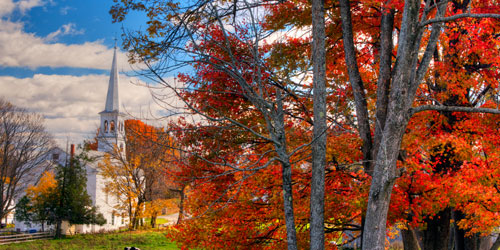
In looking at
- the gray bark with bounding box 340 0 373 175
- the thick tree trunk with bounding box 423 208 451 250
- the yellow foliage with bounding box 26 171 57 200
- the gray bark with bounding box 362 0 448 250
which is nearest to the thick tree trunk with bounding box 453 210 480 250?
the thick tree trunk with bounding box 423 208 451 250

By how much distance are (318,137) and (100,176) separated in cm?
4159

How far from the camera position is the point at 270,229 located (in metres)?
10.6

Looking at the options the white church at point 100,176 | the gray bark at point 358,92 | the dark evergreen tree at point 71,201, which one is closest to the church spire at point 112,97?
the white church at point 100,176

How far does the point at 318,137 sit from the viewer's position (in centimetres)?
806

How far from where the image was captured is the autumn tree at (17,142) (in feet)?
112

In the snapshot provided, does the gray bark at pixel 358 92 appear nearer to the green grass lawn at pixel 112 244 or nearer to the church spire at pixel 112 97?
the green grass lawn at pixel 112 244

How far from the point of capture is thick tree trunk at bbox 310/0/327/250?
8.38 meters

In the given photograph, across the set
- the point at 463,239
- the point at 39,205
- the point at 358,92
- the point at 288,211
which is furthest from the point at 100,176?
the point at 358,92

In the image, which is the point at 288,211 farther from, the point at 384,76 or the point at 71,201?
the point at 71,201

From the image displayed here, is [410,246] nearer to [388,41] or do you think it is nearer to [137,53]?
[388,41]

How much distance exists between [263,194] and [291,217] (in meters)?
1.86

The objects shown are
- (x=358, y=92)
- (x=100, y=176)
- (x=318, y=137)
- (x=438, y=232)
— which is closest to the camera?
(x=318, y=137)

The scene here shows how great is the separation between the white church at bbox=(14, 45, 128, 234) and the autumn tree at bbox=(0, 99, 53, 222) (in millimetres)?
2508

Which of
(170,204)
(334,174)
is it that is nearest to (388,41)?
(334,174)
